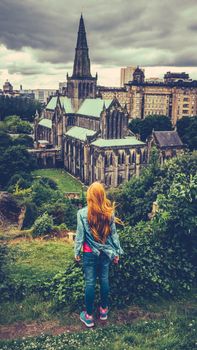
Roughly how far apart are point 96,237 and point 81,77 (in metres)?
61.5

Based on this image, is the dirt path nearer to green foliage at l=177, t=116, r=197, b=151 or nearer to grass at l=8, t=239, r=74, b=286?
grass at l=8, t=239, r=74, b=286

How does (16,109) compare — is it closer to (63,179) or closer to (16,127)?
(16,127)

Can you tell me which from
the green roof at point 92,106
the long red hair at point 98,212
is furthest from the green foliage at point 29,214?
the green roof at point 92,106

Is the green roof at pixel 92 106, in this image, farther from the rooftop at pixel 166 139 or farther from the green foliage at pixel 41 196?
the green foliage at pixel 41 196

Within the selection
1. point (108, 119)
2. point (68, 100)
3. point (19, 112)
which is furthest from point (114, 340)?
point (19, 112)

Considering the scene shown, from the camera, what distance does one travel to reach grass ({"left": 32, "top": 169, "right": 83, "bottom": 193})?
51.5 metres

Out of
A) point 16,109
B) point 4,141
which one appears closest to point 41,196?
point 4,141

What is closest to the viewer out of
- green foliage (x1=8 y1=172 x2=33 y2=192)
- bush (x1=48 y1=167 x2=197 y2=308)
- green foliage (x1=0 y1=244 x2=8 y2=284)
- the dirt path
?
the dirt path

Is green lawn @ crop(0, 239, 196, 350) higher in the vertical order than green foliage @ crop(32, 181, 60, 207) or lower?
higher

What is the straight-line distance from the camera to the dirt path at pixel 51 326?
27.7ft

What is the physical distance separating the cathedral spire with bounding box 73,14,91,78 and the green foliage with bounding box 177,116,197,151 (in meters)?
22.6

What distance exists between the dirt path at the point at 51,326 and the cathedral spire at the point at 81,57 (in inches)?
2402

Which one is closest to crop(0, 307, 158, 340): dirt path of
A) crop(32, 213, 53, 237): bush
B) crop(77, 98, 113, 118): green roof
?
crop(32, 213, 53, 237): bush

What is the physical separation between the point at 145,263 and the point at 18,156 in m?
39.3
